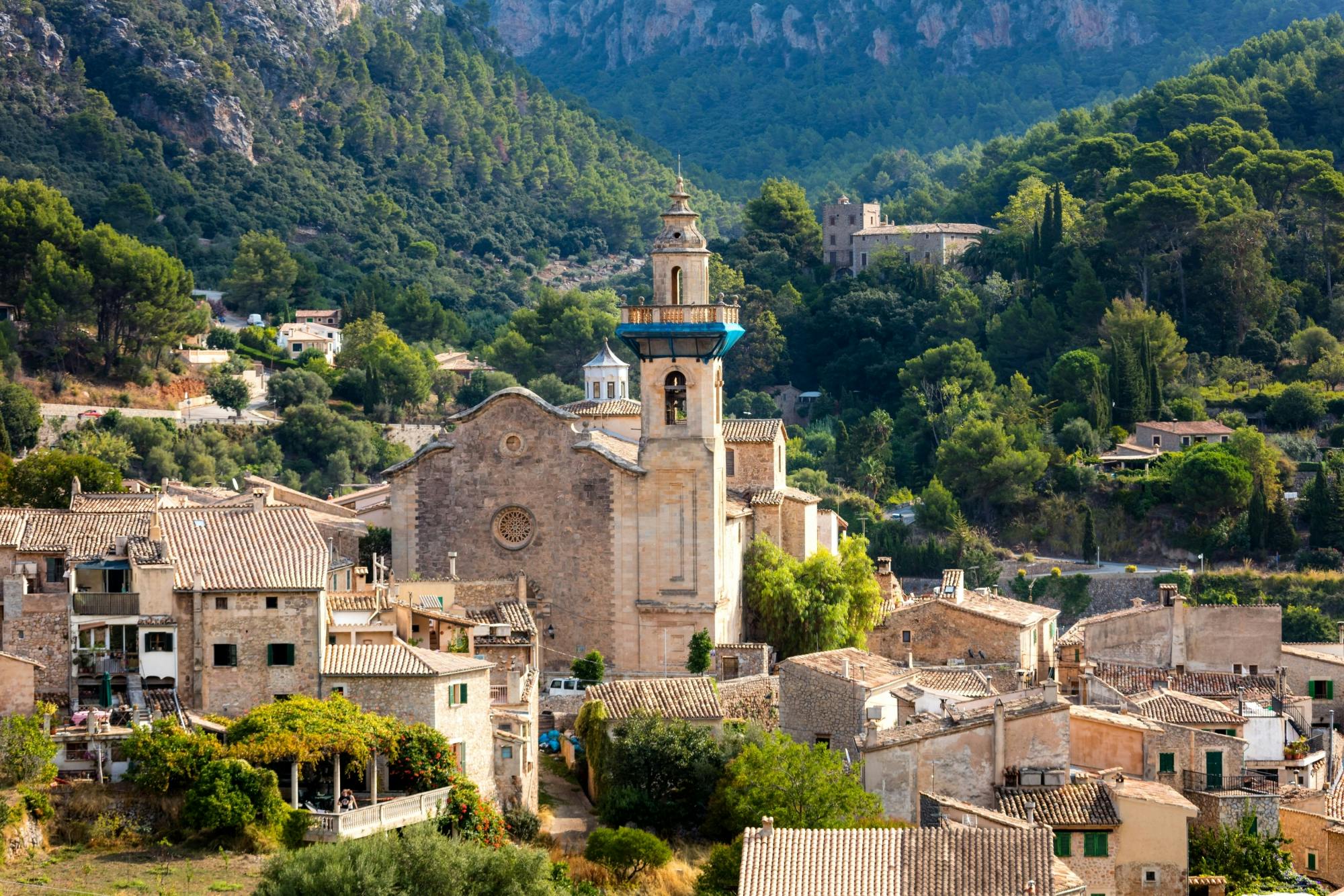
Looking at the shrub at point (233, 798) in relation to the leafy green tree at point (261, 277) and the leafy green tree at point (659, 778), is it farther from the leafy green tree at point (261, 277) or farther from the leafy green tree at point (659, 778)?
the leafy green tree at point (261, 277)

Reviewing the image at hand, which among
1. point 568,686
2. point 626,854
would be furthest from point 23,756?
point 568,686

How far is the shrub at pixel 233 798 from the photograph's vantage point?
1478 inches

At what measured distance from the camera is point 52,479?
181ft

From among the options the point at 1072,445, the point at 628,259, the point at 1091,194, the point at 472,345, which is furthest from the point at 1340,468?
the point at 628,259

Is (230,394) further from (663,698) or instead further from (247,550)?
(247,550)

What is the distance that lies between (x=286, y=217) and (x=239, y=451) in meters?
46.8

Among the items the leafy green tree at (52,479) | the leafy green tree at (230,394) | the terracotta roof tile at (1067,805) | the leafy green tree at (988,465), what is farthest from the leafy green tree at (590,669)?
the leafy green tree at (230,394)

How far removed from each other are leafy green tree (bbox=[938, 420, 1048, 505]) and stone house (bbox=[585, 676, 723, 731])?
1663 inches

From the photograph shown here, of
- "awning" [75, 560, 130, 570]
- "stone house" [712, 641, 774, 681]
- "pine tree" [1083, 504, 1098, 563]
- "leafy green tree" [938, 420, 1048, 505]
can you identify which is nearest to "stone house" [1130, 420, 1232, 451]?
"leafy green tree" [938, 420, 1048, 505]

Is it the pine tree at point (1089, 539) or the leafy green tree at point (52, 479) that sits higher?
the leafy green tree at point (52, 479)

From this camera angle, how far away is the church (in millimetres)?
52219

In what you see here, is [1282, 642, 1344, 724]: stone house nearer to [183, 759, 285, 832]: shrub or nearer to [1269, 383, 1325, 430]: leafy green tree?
[183, 759, 285, 832]: shrub

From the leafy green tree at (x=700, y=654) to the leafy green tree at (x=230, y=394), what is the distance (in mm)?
46151

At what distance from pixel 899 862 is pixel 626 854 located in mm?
6759
